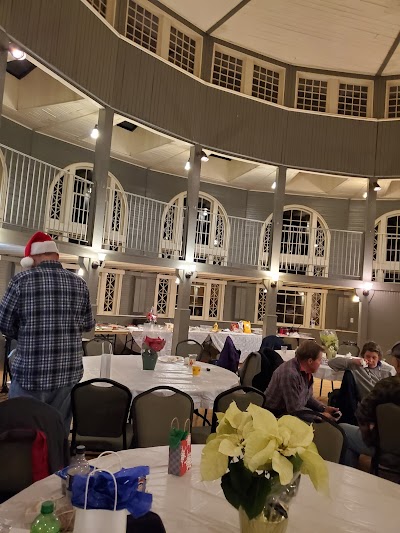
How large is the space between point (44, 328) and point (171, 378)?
1901 millimetres

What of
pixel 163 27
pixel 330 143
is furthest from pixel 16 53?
pixel 330 143

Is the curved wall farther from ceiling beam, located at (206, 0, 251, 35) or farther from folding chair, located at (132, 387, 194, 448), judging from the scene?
folding chair, located at (132, 387, 194, 448)

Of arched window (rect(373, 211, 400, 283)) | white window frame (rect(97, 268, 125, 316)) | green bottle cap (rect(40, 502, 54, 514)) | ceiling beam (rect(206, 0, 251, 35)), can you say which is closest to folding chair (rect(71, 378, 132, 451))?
green bottle cap (rect(40, 502, 54, 514))

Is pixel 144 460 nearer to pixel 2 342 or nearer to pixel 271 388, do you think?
pixel 271 388

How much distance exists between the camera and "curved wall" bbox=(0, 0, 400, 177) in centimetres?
775

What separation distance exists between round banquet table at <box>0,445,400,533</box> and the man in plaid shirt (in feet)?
3.34

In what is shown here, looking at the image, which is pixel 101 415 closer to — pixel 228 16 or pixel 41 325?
pixel 41 325

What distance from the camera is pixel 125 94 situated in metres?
9.66

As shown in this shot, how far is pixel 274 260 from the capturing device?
39.1 feet

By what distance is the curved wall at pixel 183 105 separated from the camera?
25.4 feet

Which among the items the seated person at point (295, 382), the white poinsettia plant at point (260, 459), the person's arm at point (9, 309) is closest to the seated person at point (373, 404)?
the seated person at point (295, 382)

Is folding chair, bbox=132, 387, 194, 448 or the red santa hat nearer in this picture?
folding chair, bbox=132, 387, 194, 448

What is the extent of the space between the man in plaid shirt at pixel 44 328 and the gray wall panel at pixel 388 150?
11.0m

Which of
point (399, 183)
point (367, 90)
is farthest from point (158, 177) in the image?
point (399, 183)
